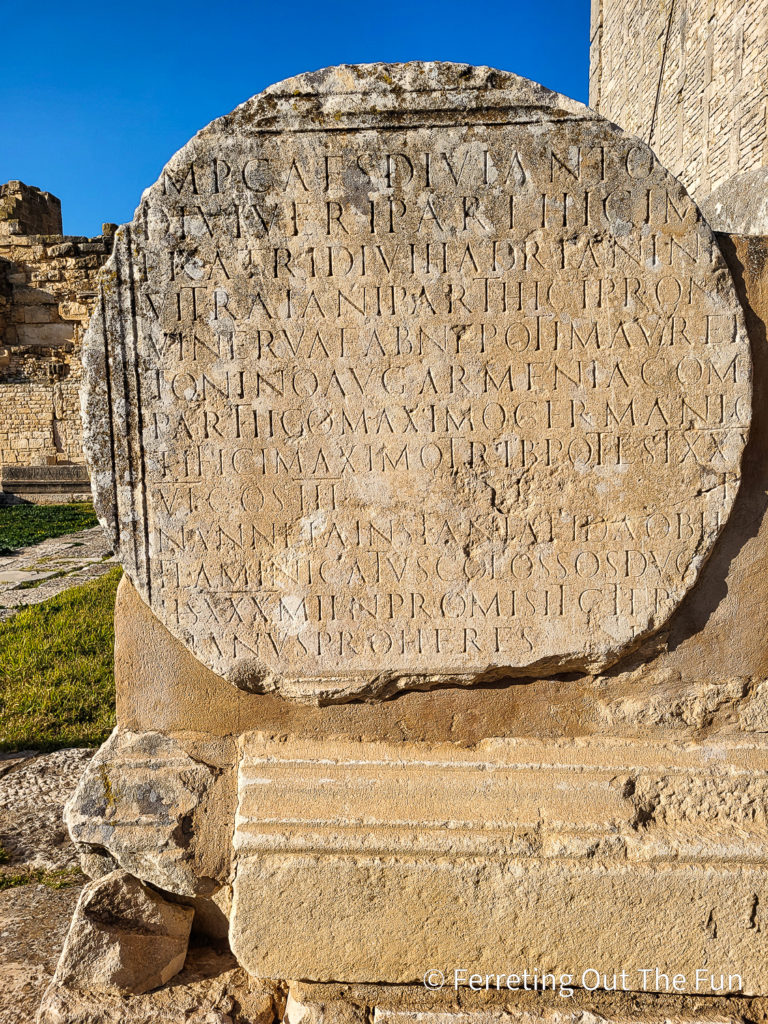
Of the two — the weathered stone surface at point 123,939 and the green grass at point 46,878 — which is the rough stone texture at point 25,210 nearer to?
the green grass at point 46,878

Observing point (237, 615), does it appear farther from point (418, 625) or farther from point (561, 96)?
point (561, 96)

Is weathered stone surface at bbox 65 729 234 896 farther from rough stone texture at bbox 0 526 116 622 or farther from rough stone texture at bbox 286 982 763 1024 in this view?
rough stone texture at bbox 0 526 116 622

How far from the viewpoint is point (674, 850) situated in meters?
1.85

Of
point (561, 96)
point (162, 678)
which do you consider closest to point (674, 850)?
point (162, 678)

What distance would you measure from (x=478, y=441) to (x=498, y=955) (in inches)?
56.0

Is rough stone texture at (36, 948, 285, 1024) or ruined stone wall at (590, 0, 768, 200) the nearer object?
rough stone texture at (36, 948, 285, 1024)

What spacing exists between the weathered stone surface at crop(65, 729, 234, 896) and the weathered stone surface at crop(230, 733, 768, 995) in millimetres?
203

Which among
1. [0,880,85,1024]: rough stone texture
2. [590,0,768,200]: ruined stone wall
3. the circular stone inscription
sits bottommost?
[0,880,85,1024]: rough stone texture

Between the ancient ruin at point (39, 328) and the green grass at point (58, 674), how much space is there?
11451mm

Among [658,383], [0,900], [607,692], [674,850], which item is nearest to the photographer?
[674,850]

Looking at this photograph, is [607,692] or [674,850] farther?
[607,692]

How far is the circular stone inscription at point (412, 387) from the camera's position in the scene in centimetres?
192

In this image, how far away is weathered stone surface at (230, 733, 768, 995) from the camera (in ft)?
6.02

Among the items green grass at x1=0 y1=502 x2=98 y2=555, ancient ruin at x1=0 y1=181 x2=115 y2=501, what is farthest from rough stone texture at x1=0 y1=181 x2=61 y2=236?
green grass at x1=0 y1=502 x2=98 y2=555
